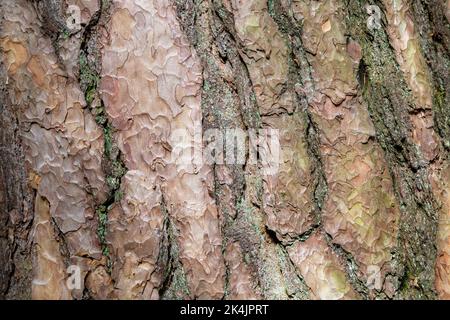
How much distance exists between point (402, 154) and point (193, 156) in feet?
1.52

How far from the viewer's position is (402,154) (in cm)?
139

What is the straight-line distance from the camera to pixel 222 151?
4.36 ft

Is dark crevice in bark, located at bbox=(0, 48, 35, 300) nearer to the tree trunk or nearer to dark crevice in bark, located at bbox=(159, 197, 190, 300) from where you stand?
the tree trunk

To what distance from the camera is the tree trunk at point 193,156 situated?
1.31 m

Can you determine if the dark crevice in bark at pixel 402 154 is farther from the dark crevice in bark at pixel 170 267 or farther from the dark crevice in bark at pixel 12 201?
the dark crevice in bark at pixel 12 201

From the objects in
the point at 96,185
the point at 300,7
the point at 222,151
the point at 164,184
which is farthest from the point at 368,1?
the point at 96,185

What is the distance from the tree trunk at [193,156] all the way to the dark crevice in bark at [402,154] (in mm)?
14

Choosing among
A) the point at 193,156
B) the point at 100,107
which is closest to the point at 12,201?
the point at 100,107

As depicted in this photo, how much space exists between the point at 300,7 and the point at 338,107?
0.23m

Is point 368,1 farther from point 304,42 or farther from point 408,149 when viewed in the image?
point 408,149

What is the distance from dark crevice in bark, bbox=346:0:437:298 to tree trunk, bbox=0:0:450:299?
0.6 inches

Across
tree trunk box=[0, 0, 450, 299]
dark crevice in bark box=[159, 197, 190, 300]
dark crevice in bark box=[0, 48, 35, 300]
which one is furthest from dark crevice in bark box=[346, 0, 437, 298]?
dark crevice in bark box=[0, 48, 35, 300]

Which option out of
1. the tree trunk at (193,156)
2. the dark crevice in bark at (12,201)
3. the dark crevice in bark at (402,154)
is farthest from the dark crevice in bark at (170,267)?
the dark crevice in bark at (402,154)
